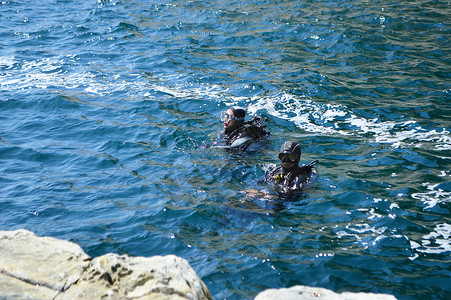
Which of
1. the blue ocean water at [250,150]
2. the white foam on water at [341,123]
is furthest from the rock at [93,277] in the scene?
the white foam on water at [341,123]

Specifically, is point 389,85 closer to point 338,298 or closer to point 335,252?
point 335,252

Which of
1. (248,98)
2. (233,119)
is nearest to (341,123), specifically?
(233,119)

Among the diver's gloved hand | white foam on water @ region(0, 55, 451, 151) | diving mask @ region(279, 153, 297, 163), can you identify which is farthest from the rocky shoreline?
white foam on water @ region(0, 55, 451, 151)

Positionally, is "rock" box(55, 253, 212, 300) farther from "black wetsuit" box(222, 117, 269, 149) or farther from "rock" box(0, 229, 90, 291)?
"black wetsuit" box(222, 117, 269, 149)

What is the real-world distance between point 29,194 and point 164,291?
470 cm

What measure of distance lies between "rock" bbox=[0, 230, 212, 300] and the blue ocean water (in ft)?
3.96

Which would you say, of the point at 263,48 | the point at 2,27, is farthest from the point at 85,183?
the point at 2,27

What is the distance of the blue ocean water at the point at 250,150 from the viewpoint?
5660mm

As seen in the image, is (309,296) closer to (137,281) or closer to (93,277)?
(137,281)

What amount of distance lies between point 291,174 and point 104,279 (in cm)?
375

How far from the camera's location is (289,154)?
22.5 feet

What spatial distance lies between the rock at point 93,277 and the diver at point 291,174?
3.12 meters

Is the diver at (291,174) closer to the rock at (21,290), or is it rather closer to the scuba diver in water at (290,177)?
the scuba diver in water at (290,177)

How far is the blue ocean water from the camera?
5.66m
